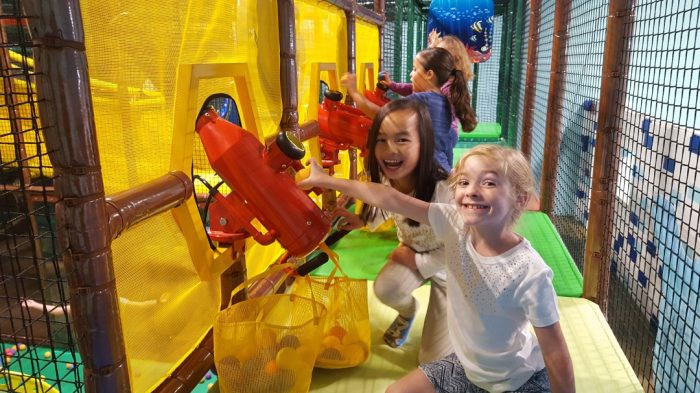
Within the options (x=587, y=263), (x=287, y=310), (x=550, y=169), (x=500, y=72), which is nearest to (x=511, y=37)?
(x=500, y=72)

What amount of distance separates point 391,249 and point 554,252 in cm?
97

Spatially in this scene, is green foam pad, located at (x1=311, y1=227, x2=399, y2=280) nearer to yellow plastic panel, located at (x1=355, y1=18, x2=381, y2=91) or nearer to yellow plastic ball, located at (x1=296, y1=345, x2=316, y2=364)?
yellow plastic ball, located at (x1=296, y1=345, x2=316, y2=364)

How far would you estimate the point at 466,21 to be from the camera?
538 cm

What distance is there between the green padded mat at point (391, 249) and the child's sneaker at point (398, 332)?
0.66 meters

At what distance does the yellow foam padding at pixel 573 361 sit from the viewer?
1784mm

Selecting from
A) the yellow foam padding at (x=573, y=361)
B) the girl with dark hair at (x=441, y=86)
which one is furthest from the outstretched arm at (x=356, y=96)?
the yellow foam padding at (x=573, y=361)

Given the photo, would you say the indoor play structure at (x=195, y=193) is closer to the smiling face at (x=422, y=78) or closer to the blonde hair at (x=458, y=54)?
the smiling face at (x=422, y=78)

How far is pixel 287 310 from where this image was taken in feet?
5.83

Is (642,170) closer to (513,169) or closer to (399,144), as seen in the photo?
Answer: (399,144)

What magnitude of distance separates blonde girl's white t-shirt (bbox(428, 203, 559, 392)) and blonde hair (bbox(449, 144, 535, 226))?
11cm

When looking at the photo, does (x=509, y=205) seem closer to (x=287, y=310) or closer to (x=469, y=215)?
(x=469, y=215)

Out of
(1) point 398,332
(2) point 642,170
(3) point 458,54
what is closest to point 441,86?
(3) point 458,54

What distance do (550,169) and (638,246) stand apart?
1.04m

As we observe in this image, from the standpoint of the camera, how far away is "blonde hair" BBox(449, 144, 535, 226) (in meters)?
1.31
